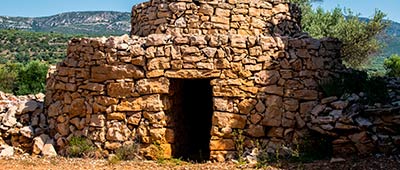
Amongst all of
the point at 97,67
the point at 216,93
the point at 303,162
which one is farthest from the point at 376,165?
the point at 97,67

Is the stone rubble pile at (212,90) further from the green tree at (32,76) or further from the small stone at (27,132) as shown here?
the green tree at (32,76)

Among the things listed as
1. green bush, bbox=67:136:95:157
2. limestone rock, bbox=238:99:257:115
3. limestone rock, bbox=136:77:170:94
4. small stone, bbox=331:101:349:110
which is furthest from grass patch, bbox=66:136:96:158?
small stone, bbox=331:101:349:110

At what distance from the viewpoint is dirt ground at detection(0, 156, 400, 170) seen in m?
6.54

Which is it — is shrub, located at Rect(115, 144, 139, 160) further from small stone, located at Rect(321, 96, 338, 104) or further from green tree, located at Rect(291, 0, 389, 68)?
green tree, located at Rect(291, 0, 389, 68)

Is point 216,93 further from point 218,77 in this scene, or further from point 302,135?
point 302,135

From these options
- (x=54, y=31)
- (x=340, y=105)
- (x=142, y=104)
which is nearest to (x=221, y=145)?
(x=142, y=104)

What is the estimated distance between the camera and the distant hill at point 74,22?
192 feet

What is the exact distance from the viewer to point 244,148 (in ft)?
26.0

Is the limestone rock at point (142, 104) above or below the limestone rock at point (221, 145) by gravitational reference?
above

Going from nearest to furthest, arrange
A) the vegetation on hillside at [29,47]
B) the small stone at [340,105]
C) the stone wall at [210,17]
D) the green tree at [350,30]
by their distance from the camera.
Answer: the small stone at [340,105] < the stone wall at [210,17] < the green tree at [350,30] < the vegetation on hillside at [29,47]

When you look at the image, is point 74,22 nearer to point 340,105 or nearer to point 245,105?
point 245,105

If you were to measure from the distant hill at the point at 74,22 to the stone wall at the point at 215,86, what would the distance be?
49.2 meters

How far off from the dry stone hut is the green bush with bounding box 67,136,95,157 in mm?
123

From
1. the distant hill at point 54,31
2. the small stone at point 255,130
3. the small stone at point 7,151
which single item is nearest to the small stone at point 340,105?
the small stone at point 255,130
